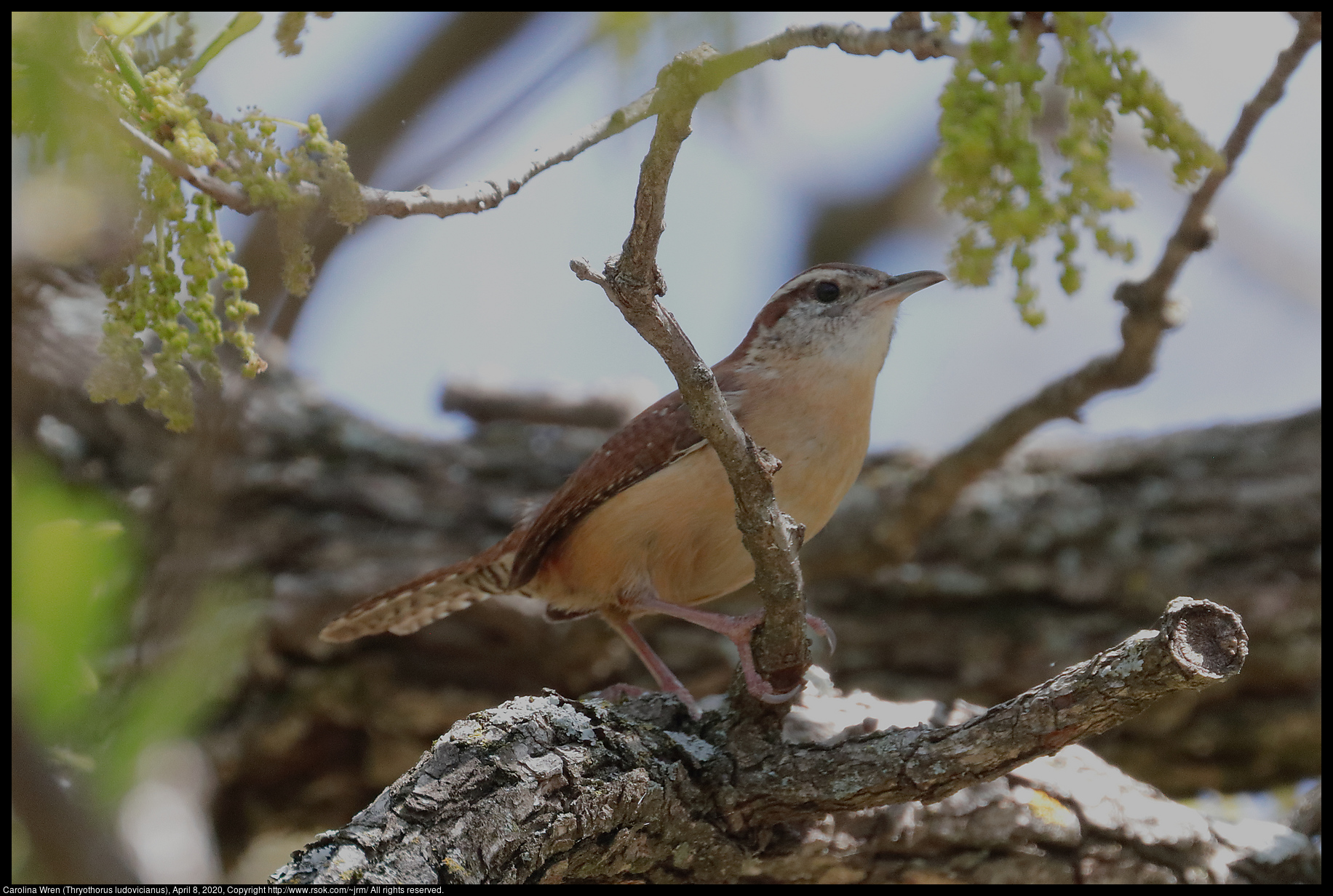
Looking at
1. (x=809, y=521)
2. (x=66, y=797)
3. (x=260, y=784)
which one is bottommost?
(x=66, y=797)

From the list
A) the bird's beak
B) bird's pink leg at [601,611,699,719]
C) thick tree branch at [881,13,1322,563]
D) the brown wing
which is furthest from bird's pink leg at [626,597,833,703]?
thick tree branch at [881,13,1322,563]

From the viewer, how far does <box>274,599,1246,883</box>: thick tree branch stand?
249 cm

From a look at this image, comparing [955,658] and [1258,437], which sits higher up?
[1258,437]

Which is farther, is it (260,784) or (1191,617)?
(260,784)

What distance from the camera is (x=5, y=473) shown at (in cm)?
267

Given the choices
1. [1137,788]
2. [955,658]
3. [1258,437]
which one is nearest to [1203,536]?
[1258,437]

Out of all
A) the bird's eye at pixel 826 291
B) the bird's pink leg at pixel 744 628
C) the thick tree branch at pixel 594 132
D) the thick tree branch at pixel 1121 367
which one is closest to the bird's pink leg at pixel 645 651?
the bird's pink leg at pixel 744 628

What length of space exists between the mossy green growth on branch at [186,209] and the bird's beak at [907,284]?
258 centimetres

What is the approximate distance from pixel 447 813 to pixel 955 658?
164 inches

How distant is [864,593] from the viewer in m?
6.52

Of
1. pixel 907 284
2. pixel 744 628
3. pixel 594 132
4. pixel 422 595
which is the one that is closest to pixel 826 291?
pixel 907 284

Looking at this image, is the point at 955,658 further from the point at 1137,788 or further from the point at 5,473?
the point at 5,473

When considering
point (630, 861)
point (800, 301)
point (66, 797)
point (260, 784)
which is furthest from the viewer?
point (260, 784)

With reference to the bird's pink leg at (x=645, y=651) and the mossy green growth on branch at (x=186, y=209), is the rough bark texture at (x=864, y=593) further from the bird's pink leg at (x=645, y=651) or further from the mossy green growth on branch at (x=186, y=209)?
the mossy green growth on branch at (x=186, y=209)
